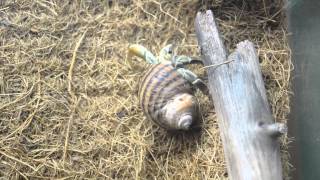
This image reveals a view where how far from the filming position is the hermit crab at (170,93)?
2.40 m

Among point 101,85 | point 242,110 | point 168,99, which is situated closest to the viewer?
point 242,110

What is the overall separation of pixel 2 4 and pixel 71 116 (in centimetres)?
72

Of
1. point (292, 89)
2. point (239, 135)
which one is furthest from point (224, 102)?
point (292, 89)

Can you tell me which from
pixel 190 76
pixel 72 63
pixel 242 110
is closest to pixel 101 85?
pixel 72 63

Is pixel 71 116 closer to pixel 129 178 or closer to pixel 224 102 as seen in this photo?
pixel 129 178

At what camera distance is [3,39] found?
2.81m

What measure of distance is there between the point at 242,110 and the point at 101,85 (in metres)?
0.79

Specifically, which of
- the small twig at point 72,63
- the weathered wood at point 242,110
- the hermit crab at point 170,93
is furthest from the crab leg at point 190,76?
the small twig at point 72,63

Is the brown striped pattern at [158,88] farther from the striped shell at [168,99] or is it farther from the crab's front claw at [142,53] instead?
the crab's front claw at [142,53]

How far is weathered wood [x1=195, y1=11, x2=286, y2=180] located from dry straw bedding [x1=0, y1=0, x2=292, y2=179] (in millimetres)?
215

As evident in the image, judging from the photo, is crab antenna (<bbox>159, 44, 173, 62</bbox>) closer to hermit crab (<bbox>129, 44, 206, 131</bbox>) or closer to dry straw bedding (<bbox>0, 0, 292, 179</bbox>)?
hermit crab (<bbox>129, 44, 206, 131</bbox>)

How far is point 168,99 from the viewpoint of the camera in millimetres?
2434

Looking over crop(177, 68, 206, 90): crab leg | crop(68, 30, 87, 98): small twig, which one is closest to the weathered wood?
crop(177, 68, 206, 90): crab leg

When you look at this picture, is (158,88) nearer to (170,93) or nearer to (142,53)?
(170,93)
